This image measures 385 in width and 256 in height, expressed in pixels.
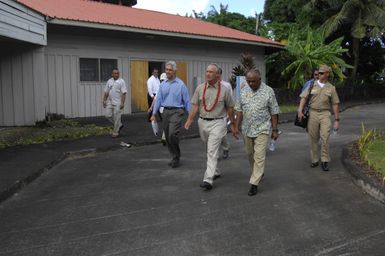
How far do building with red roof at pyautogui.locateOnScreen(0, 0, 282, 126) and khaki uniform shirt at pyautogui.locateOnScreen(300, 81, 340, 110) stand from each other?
6.62 meters

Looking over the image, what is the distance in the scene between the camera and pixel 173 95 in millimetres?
8547

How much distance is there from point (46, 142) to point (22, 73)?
3746 mm

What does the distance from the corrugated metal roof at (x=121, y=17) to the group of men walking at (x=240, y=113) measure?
7566 millimetres

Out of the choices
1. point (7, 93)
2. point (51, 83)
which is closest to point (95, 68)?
point (51, 83)

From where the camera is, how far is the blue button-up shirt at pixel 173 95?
28.0 feet

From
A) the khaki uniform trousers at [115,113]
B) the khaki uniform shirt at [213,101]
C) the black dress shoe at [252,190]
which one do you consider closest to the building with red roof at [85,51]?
the khaki uniform trousers at [115,113]

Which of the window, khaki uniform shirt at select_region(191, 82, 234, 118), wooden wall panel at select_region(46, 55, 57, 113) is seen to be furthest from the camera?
the window

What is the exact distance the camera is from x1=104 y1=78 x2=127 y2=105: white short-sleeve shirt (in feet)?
38.3

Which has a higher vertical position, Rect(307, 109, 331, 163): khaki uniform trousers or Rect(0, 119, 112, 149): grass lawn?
Rect(307, 109, 331, 163): khaki uniform trousers

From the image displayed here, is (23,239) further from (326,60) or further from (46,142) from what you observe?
(326,60)

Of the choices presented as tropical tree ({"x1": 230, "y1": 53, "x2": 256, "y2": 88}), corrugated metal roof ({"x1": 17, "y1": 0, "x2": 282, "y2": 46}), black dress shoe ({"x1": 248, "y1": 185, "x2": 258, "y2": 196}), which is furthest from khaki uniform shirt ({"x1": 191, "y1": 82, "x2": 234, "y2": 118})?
tropical tree ({"x1": 230, "y1": 53, "x2": 256, "y2": 88})

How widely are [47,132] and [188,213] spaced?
26.4 feet

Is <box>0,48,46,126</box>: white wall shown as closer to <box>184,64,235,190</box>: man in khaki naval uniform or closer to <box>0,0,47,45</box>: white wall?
<box>0,0,47,45</box>: white wall

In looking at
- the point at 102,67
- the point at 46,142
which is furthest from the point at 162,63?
the point at 46,142
